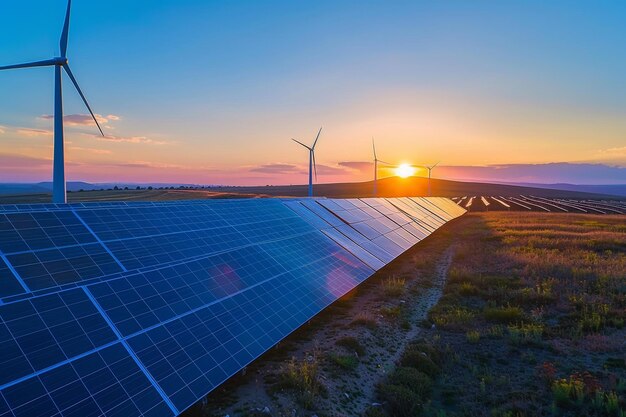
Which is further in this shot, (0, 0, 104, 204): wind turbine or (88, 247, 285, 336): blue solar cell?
(0, 0, 104, 204): wind turbine

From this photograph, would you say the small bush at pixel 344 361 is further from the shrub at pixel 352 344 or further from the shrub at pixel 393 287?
the shrub at pixel 393 287

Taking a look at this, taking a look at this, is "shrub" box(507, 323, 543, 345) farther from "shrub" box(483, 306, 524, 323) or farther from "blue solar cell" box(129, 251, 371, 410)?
"blue solar cell" box(129, 251, 371, 410)

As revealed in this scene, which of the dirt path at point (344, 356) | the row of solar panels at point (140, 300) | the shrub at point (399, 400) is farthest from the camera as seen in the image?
the shrub at point (399, 400)

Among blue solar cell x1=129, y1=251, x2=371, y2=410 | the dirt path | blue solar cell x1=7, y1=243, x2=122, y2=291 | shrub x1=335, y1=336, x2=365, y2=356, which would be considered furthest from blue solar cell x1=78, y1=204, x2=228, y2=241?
shrub x1=335, y1=336, x2=365, y2=356

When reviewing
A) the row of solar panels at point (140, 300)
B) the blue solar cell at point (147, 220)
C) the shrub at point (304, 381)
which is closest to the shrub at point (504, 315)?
the row of solar panels at point (140, 300)

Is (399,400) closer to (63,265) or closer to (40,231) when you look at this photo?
(63,265)

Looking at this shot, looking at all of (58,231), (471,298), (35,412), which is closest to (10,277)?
(58,231)

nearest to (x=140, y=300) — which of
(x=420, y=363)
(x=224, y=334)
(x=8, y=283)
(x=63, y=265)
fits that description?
(x=63, y=265)
